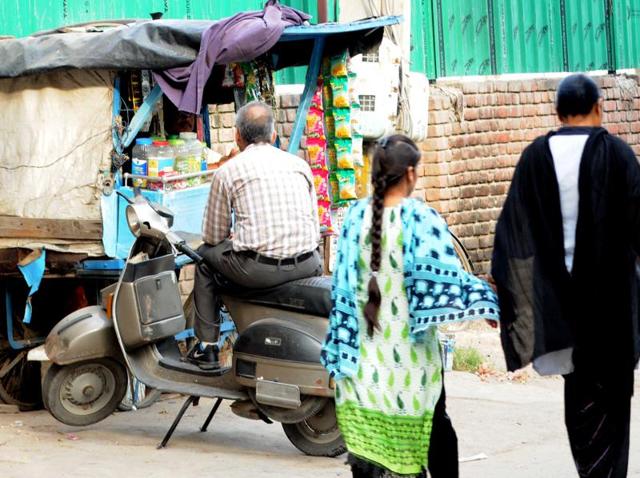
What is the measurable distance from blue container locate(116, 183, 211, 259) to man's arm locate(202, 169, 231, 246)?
0.92 m

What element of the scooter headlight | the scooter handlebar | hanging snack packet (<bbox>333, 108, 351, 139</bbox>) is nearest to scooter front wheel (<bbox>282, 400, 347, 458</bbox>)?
the scooter handlebar

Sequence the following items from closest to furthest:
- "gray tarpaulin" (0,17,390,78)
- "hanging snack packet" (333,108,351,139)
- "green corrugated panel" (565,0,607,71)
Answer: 1. "gray tarpaulin" (0,17,390,78)
2. "hanging snack packet" (333,108,351,139)
3. "green corrugated panel" (565,0,607,71)

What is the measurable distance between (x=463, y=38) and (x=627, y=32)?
12.8 feet

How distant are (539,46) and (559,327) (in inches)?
440

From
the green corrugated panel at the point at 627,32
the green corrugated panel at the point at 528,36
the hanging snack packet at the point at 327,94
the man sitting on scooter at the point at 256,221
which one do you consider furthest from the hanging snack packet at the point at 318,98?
the green corrugated panel at the point at 627,32

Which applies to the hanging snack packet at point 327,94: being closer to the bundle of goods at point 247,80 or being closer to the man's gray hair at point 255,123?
the bundle of goods at point 247,80

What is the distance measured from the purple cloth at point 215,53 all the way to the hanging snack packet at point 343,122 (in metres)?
1.28

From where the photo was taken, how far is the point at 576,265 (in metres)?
4.80

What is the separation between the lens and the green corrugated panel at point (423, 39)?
13.4 m

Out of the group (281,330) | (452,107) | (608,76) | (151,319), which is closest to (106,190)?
(151,319)

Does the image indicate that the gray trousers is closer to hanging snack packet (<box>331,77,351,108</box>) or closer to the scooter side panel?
the scooter side panel

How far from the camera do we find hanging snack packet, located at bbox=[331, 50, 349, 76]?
28.7ft

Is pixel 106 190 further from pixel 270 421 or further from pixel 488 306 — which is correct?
pixel 488 306

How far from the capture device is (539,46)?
1555cm
